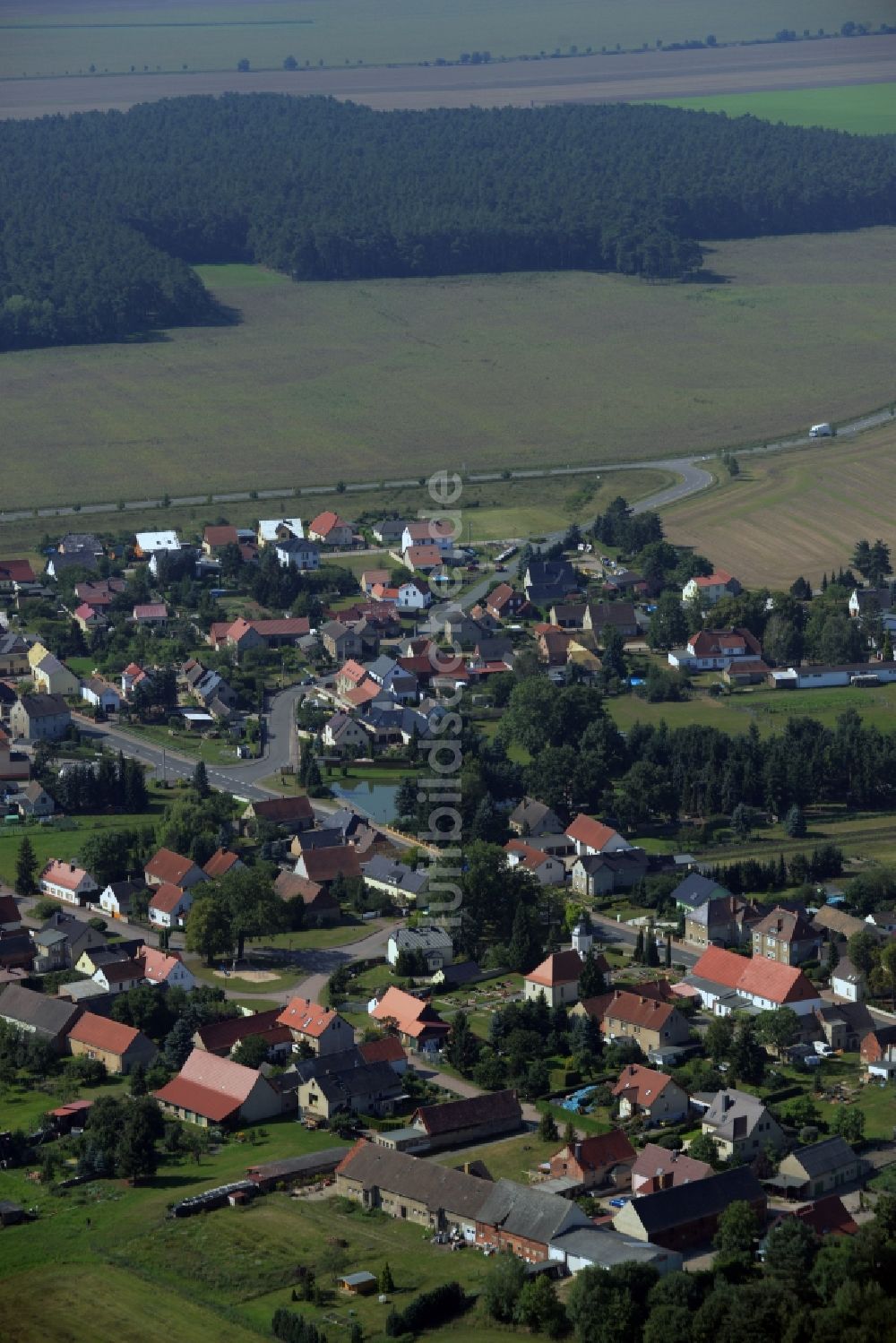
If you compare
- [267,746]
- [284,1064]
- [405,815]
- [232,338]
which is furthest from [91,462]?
[284,1064]

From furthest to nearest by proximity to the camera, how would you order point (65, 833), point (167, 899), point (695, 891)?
point (65, 833) < point (167, 899) < point (695, 891)

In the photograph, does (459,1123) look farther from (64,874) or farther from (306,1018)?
(64,874)

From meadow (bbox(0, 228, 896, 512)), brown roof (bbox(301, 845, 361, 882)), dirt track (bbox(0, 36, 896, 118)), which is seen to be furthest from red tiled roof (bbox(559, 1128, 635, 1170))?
dirt track (bbox(0, 36, 896, 118))

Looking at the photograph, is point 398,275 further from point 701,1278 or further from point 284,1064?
point 701,1278

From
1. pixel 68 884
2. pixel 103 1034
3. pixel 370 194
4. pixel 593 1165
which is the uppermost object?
pixel 370 194

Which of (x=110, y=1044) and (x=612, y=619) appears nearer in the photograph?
(x=110, y=1044)

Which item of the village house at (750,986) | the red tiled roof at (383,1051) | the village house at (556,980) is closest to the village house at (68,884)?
the village house at (556,980)

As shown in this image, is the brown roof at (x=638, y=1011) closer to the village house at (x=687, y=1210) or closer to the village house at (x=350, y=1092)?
the village house at (x=350, y=1092)

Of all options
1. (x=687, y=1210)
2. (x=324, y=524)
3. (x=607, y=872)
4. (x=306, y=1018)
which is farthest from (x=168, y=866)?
(x=324, y=524)
